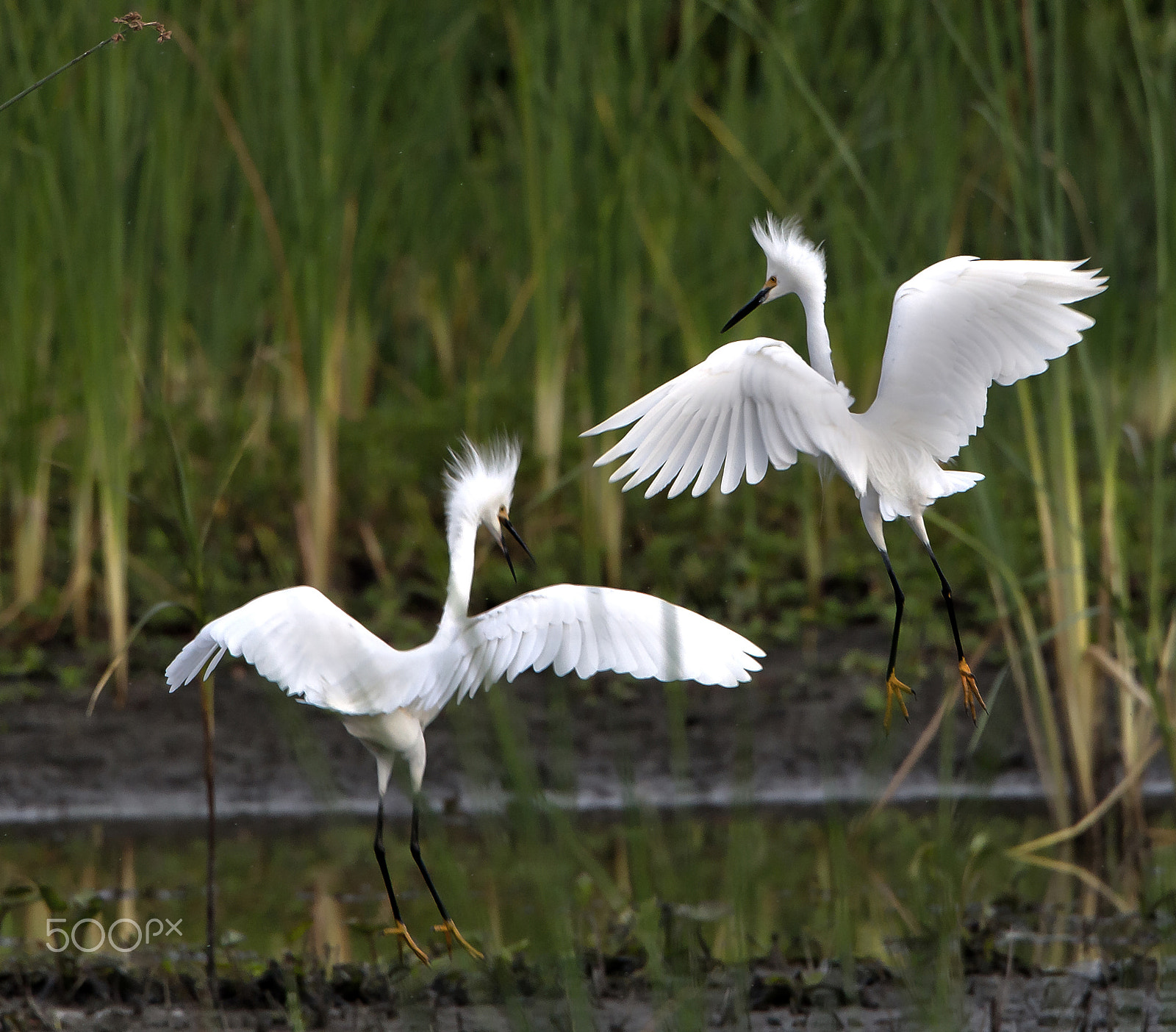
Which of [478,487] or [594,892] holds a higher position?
[478,487]

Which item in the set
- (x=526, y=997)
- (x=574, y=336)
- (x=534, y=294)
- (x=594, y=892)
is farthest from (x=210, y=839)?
(x=574, y=336)

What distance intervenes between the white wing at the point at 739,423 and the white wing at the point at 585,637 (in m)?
0.29

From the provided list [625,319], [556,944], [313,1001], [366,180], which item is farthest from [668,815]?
[556,944]

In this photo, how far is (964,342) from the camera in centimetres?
245

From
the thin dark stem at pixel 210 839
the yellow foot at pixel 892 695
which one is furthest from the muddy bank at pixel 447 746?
the yellow foot at pixel 892 695

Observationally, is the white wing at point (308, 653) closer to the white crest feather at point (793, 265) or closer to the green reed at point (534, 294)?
the white crest feather at point (793, 265)

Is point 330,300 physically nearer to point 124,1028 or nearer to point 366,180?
point 366,180

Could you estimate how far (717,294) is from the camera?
22.0ft

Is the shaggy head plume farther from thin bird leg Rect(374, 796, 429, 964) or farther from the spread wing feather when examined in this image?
thin bird leg Rect(374, 796, 429, 964)

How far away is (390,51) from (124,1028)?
402 centimetres

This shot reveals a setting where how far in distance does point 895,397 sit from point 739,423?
24 cm

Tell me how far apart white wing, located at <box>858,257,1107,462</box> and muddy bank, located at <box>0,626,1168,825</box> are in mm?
3099

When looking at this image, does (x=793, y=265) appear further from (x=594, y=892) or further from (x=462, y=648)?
(x=594, y=892)

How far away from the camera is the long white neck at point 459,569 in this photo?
9.84 feet
